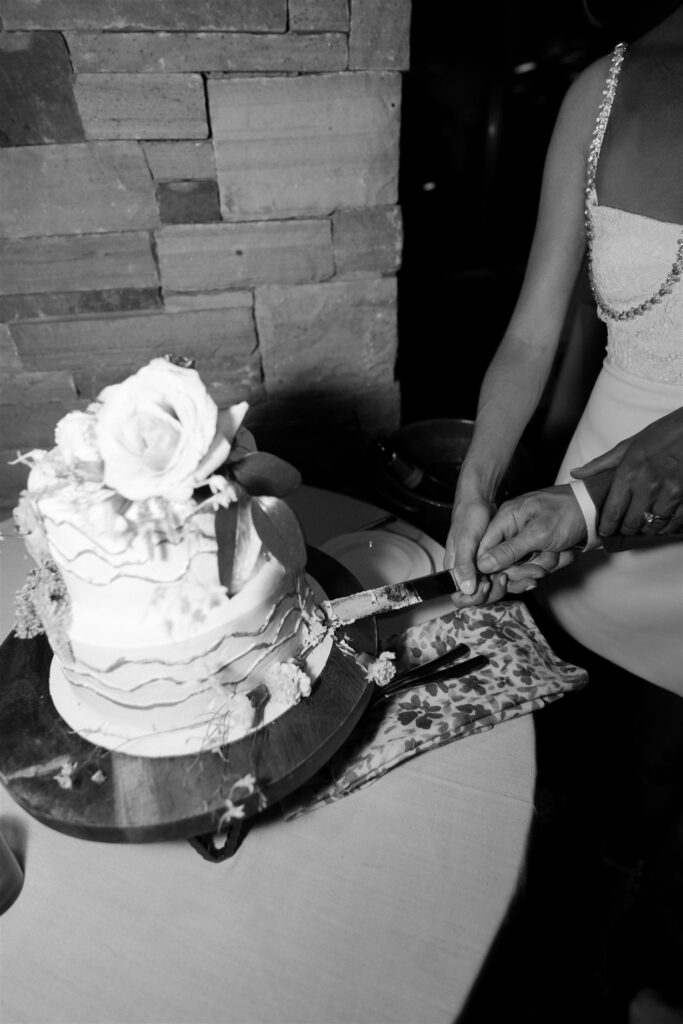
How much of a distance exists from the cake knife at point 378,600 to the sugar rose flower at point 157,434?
39 centimetres

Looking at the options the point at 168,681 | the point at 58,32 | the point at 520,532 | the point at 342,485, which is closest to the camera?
the point at 168,681

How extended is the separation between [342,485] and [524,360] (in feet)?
2.47

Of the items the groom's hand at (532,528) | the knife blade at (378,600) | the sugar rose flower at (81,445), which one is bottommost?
the knife blade at (378,600)

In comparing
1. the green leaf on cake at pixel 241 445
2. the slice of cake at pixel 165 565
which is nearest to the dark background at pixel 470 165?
the green leaf on cake at pixel 241 445

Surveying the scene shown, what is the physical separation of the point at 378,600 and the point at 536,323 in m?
0.80

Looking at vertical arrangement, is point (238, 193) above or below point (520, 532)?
above

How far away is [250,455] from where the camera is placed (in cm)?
84

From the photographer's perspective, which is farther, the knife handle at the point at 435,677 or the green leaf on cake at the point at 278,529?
the knife handle at the point at 435,677

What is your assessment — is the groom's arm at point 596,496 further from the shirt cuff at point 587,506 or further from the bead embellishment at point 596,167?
the bead embellishment at point 596,167

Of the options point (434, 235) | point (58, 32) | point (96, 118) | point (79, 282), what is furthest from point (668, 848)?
point (434, 235)

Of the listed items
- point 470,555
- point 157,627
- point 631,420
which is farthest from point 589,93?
point 157,627

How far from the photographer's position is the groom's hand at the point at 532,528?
111 centimetres

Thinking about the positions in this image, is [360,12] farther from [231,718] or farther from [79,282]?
[231,718]

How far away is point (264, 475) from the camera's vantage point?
84 centimetres
